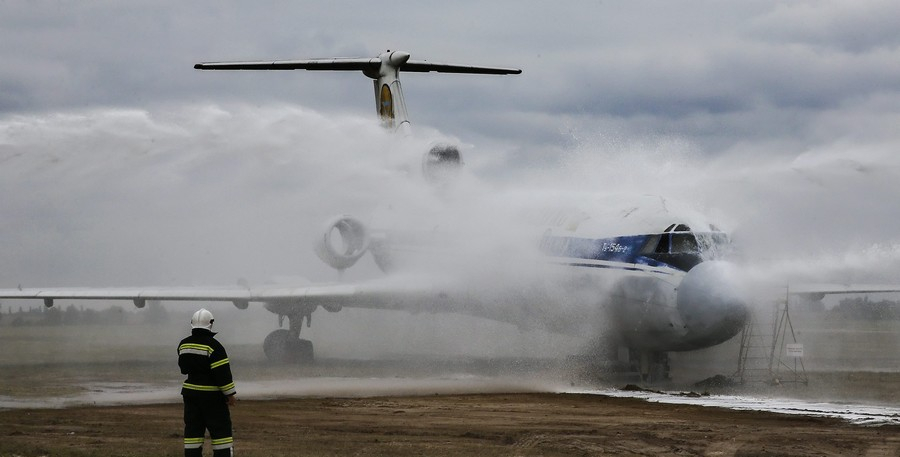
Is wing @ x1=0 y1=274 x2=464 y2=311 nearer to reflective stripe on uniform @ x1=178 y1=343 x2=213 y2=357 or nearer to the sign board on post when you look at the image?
the sign board on post

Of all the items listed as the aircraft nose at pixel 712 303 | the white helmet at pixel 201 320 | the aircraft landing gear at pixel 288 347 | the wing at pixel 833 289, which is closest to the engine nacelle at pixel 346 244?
the aircraft landing gear at pixel 288 347

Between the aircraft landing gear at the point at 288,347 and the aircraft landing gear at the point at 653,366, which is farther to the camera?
the aircraft landing gear at the point at 288,347

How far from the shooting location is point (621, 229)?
24516 millimetres

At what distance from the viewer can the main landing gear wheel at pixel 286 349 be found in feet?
111

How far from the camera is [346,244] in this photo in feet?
114

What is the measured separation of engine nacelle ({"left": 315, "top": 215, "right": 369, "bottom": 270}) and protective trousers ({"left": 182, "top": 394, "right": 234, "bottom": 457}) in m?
21.7

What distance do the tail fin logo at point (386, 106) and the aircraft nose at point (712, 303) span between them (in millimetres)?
16414

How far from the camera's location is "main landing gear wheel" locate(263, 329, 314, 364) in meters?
34.0

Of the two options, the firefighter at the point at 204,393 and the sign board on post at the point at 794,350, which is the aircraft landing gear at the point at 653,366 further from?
the firefighter at the point at 204,393

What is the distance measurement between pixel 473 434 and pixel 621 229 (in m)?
8.94

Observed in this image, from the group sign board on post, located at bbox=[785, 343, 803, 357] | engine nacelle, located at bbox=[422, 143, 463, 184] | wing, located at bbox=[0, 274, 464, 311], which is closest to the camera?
sign board on post, located at bbox=[785, 343, 803, 357]

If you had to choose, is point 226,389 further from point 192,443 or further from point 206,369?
point 192,443

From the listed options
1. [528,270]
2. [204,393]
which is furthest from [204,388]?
[528,270]

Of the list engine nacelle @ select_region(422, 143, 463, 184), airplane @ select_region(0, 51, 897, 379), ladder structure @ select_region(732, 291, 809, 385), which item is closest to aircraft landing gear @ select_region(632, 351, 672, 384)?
airplane @ select_region(0, 51, 897, 379)
